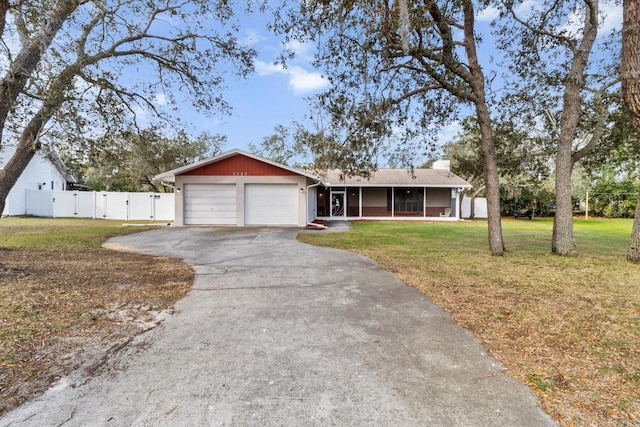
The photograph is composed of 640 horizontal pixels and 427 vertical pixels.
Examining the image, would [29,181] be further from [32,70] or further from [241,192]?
[32,70]

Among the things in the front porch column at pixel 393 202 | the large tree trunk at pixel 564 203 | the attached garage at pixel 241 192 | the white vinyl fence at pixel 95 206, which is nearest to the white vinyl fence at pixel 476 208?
the front porch column at pixel 393 202

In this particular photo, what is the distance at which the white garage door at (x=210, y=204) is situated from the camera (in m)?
16.2

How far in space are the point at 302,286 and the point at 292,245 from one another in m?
4.63

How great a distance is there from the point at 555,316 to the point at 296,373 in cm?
332

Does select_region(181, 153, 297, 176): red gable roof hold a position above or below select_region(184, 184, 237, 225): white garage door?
above

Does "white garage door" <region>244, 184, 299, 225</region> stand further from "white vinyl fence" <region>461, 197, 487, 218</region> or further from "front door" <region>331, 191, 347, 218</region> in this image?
"white vinyl fence" <region>461, 197, 487, 218</region>

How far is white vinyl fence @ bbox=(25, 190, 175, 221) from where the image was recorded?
845 inches

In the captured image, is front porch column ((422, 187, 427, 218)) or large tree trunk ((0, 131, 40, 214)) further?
front porch column ((422, 187, 427, 218))

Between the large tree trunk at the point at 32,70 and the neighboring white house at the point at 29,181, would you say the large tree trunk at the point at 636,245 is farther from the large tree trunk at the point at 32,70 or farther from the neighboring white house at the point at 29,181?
the neighboring white house at the point at 29,181

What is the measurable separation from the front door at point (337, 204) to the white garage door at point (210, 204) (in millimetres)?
9289

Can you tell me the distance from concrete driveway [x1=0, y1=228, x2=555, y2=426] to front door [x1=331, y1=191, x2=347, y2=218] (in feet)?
61.9

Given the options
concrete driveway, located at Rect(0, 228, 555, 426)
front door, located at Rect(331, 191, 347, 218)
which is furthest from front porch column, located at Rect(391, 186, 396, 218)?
concrete driveway, located at Rect(0, 228, 555, 426)

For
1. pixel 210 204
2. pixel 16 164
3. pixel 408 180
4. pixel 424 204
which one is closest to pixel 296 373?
pixel 16 164

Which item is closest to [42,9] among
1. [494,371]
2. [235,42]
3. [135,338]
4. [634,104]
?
[235,42]
